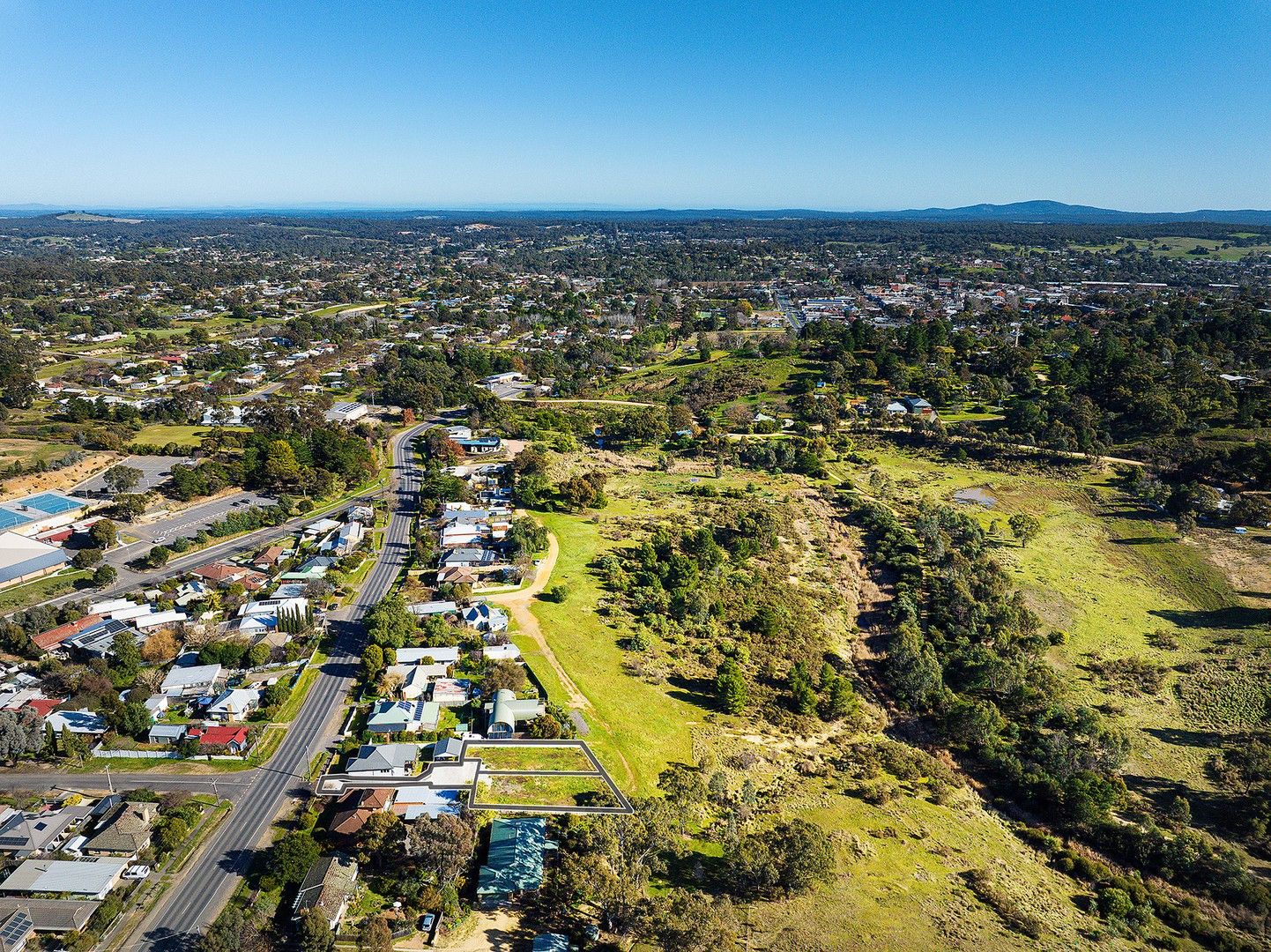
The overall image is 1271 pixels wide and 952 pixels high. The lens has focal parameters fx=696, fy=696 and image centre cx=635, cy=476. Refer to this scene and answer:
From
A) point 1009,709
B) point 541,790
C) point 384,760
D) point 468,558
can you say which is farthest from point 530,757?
point 1009,709

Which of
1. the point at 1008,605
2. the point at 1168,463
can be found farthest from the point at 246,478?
the point at 1168,463

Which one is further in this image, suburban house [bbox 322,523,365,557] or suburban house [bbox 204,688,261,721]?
suburban house [bbox 322,523,365,557]

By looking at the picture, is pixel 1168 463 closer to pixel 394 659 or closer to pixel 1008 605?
pixel 1008 605

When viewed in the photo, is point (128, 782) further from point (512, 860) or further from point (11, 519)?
point (11, 519)

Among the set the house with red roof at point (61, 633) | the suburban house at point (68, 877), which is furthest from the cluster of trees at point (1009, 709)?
the house with red roof at point (61, 633)

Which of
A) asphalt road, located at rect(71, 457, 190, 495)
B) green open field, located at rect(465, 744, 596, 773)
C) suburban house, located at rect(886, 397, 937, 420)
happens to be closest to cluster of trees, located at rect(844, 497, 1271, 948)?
green open field, located at rect(465, 744, 596, 773)

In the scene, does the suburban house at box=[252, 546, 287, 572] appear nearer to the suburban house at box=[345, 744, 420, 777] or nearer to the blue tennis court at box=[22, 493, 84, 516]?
the blue tennis court at box=[22, 493, 84, 516]
